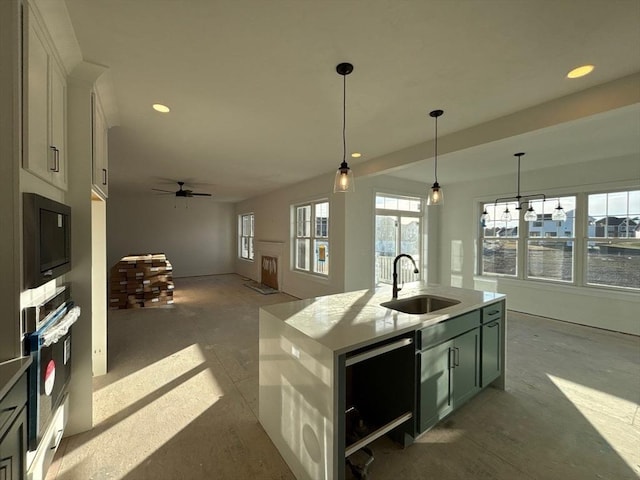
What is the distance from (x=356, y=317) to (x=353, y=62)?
5.87 feet

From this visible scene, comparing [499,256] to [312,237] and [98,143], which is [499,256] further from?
[98,143]

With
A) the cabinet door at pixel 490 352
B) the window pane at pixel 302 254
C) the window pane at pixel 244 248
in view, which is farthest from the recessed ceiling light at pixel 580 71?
the window pane at pixel 244 248

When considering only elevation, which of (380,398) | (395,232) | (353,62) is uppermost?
(353,62)

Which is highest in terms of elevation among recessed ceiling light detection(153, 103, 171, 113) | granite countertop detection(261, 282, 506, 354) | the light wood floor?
recessed ceiling light detection(153, 103, 171, 113)

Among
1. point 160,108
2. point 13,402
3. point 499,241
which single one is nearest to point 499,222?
point 499,241

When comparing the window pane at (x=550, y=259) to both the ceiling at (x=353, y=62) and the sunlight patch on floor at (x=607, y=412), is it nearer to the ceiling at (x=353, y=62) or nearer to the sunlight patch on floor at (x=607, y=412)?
the ceiling at (x=353, y=62)

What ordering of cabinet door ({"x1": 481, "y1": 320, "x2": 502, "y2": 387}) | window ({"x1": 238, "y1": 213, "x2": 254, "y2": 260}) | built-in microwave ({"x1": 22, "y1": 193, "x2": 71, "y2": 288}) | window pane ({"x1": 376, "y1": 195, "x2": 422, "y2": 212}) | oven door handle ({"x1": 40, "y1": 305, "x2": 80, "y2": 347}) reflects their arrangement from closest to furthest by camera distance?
built-in microwave ({"x1": 22, "y1": 193, "x2": 71, "y2": 288}) → oven door handle ({"x1": 40, "y1": 305, "x2": 80, "y2": 347}) → cabinet door ({"x1": 481, "y1": 320, "x2": 502, "y2": 387}) → window pane ({"x1": 376, "y1": 195, "x2": 422, "y2": 212}) → window ({"x1": 238, "y1": 213, "x2": 254, "y2": 260})

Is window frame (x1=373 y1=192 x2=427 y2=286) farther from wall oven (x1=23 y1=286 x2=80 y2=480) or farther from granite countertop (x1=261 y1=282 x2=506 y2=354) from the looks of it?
wall oven (x1=23 y1=286 x2=80 y2=480)

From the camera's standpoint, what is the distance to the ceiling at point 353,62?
1499 millimetres

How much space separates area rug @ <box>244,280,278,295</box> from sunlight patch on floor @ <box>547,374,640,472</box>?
533cm

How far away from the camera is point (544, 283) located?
15.9ft

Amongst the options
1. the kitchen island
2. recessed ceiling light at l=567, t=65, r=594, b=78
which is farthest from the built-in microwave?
recessed ceiling light at l=567, t=65, r=594, b=78

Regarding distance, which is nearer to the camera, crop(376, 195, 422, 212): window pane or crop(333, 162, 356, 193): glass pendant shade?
crop(333, 162, 356, 193): glass pendant shade

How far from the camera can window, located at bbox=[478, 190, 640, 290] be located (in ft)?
13.4
